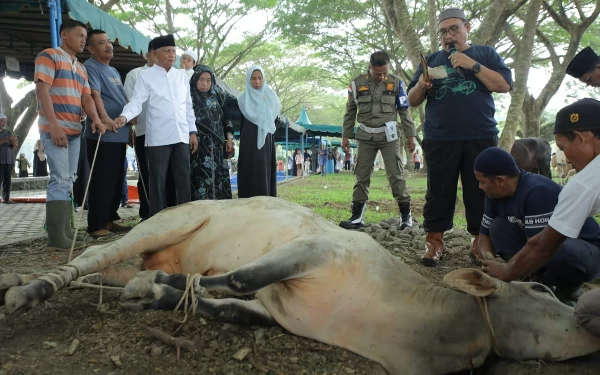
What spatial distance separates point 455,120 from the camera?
433 centimetres

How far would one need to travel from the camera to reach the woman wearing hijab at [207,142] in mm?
6035

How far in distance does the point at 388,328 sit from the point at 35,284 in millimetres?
1887

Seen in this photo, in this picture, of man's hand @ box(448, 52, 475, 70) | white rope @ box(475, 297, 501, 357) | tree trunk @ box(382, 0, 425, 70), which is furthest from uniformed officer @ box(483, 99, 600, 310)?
tree trunk @ box(382, 0, 425, 70)

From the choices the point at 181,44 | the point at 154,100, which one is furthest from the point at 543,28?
the point at 154,100

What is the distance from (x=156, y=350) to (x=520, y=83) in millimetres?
9143

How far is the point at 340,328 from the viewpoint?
2.47 meters

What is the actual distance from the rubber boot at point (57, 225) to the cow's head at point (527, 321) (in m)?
3.82

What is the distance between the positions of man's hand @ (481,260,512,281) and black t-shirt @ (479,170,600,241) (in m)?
0.59

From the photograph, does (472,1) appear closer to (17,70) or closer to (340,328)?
(17,70)

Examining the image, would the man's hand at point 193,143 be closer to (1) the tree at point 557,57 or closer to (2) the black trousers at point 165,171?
(2) the black trousers at point 165,171

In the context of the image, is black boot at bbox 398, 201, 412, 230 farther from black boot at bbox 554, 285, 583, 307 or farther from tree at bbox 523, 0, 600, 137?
tree at bbox 523, 0, 600, 137

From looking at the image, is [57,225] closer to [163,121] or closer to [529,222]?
[163,121]

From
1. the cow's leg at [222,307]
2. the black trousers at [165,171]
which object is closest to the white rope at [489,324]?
the cow's leg at [222,307]

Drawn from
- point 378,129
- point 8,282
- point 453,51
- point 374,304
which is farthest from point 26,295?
point 378,129
